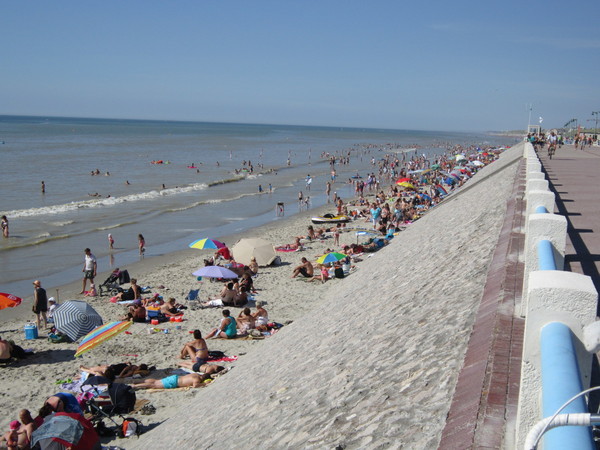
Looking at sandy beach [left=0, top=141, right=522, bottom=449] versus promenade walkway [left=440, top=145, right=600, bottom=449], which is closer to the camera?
promenade walkway [left=440, top=145, right=600, bottom=449]

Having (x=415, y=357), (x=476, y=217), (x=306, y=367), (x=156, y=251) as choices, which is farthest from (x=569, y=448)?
(x=156, y=251)

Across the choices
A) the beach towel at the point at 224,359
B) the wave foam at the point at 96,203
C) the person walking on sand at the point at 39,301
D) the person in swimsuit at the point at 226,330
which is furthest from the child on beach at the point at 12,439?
the wave foam at the point at 96,203

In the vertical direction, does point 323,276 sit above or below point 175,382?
above

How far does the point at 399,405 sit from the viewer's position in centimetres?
433

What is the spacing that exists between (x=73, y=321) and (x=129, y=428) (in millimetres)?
4229

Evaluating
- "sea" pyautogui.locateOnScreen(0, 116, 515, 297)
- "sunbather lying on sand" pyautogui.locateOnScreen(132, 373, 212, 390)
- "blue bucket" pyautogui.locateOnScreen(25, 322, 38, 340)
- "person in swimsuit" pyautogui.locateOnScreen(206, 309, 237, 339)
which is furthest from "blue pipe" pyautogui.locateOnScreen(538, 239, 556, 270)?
"sea" pyautogui.locateOnScreen(0, 116, 515, 297)

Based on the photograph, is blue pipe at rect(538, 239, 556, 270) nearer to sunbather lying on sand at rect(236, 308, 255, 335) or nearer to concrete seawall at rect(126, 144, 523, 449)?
concrete seawall at rect(126, 144, 523, 449)

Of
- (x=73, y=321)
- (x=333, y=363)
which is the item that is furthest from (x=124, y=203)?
(x=333, y=363)

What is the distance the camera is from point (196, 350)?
1107cm

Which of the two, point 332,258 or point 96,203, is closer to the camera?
point 332,258

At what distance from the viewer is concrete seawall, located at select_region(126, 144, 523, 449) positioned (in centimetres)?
428

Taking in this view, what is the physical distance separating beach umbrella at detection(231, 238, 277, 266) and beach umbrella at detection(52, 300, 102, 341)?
291 inches

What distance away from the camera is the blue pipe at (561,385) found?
1.47 m

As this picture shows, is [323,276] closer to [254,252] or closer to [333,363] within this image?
[254,252]
